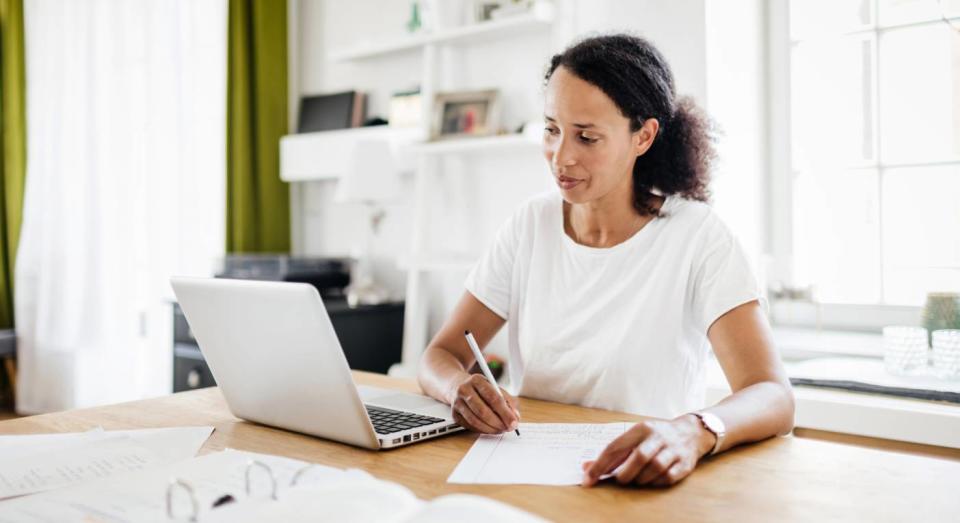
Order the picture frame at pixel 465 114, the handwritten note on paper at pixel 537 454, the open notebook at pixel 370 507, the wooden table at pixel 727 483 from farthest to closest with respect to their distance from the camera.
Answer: the picture frame at pixel 465 114, the handwritten note on paper at pixel 537 454, the wooden table at pixel 727 483, the open notebook at pixel 370 507

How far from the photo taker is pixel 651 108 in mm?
1518

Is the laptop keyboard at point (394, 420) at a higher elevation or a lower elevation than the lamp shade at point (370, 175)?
lower

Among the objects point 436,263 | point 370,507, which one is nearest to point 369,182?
point 436,263

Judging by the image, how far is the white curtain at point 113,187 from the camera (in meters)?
3.57

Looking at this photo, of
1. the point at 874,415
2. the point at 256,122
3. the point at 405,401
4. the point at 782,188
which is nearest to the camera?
the point at 405,401

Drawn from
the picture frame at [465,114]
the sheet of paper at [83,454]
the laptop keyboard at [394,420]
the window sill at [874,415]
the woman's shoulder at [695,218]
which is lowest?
the window sill at [874,415]

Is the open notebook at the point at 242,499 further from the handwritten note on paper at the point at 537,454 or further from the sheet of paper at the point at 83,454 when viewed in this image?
the handwritten note on paper at the point at 537,454

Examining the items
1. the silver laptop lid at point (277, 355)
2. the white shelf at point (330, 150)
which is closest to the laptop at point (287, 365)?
the silver laptop lid at point (277, 355)

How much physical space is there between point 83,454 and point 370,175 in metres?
1.97

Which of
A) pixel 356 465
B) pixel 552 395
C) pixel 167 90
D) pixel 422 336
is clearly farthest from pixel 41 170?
pixel 356 465

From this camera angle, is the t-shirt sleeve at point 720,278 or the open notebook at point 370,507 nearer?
the open notebook at point 370,507

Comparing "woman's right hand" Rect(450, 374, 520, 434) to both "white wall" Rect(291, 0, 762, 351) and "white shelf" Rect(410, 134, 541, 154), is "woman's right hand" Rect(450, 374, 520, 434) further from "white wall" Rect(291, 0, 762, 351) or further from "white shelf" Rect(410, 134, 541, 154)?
"white shelf" Rect(410, 134, 541, 154)

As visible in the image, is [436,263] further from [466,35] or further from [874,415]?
[874,415]

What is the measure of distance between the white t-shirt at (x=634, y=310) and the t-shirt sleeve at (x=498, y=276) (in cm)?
5
